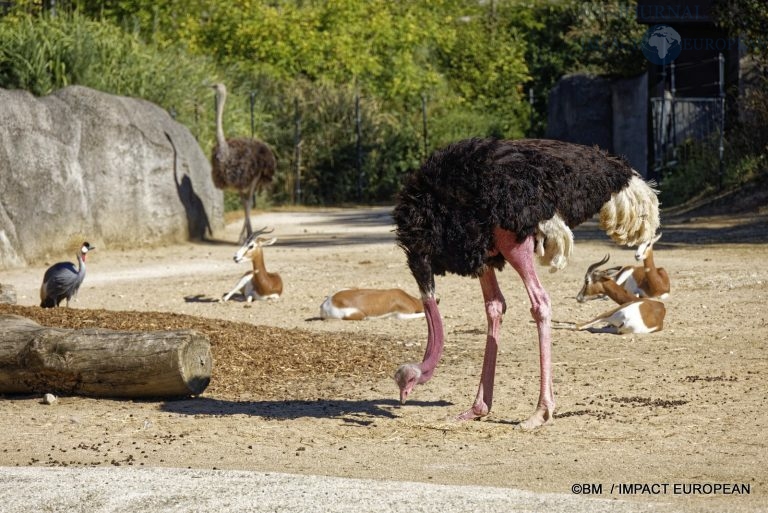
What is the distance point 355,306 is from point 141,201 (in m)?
7.83

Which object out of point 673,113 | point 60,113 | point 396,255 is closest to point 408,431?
point 396,255

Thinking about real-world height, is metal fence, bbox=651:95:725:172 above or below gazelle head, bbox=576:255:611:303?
above

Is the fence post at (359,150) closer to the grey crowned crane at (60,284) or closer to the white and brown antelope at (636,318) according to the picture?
the grey crowned crane at (60,284)

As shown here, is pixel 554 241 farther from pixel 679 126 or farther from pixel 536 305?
pixel 679 126

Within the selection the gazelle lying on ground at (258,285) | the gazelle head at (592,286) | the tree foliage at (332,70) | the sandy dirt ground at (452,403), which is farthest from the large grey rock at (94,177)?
the gazelle head at (592,286)

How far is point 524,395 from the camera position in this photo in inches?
314

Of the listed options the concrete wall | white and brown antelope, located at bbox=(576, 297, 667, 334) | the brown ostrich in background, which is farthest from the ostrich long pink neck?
the concrete wall

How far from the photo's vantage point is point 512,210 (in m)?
6.75

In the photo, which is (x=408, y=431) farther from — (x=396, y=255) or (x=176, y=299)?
(x=396, y=255)

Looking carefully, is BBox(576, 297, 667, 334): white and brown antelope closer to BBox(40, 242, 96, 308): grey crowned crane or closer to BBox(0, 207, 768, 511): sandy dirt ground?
BBox(0, 207, 768, 511): sandy dirt ground

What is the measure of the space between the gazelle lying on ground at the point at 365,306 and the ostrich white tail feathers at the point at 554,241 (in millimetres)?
4453

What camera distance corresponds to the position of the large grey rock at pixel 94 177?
53.2ft

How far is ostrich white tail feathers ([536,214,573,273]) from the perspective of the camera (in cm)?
688

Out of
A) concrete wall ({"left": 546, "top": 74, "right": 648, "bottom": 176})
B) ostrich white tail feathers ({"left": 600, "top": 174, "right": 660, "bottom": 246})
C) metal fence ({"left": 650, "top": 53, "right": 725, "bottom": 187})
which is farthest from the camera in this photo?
concrete wall ({"left": 546, "top": 74, "right": 648, "bottom": 176})
